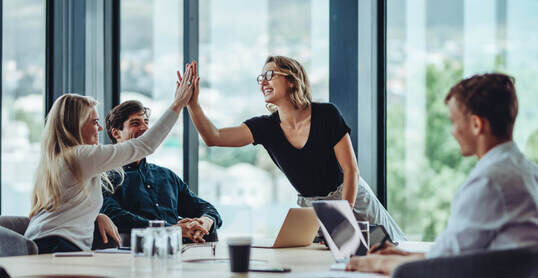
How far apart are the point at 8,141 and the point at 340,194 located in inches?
127

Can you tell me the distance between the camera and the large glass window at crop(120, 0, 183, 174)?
4.88m

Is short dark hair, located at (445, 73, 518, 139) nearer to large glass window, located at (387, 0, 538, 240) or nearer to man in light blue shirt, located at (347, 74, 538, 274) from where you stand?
man in light blue shirt, located at (347, 74, 538, 274)

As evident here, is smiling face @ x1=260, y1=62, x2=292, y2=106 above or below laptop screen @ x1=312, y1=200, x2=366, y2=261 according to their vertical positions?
above

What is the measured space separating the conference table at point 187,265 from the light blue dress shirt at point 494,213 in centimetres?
29

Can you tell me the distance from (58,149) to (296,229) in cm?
107

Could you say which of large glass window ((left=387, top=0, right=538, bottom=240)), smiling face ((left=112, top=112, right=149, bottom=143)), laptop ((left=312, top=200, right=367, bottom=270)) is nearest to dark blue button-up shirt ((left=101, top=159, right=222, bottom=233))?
smiling face ((left=112, top=112, right=149, bottom=143))

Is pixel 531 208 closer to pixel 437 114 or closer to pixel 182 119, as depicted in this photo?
pixel 437 114

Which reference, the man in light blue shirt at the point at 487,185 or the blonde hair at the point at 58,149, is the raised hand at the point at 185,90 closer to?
the blonde hair at the point at 58,149

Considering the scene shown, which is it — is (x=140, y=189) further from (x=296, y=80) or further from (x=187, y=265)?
(x=187, y=265)

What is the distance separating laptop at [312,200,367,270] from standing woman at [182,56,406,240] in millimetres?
1118

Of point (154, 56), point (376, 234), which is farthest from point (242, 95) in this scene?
point (376, 234)

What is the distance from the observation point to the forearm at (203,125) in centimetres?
331

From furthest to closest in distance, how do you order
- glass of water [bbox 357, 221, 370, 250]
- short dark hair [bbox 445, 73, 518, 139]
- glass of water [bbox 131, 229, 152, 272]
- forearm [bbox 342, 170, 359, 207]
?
forearm [bbox 342, 170, 359, 207]
glass of water [bbox 357, 221, 370, 250]
glass of water [bbox 131, 229, 152, 272]
short dark hair [bbox 445, 73, 518, 139]

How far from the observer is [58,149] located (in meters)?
2.80
